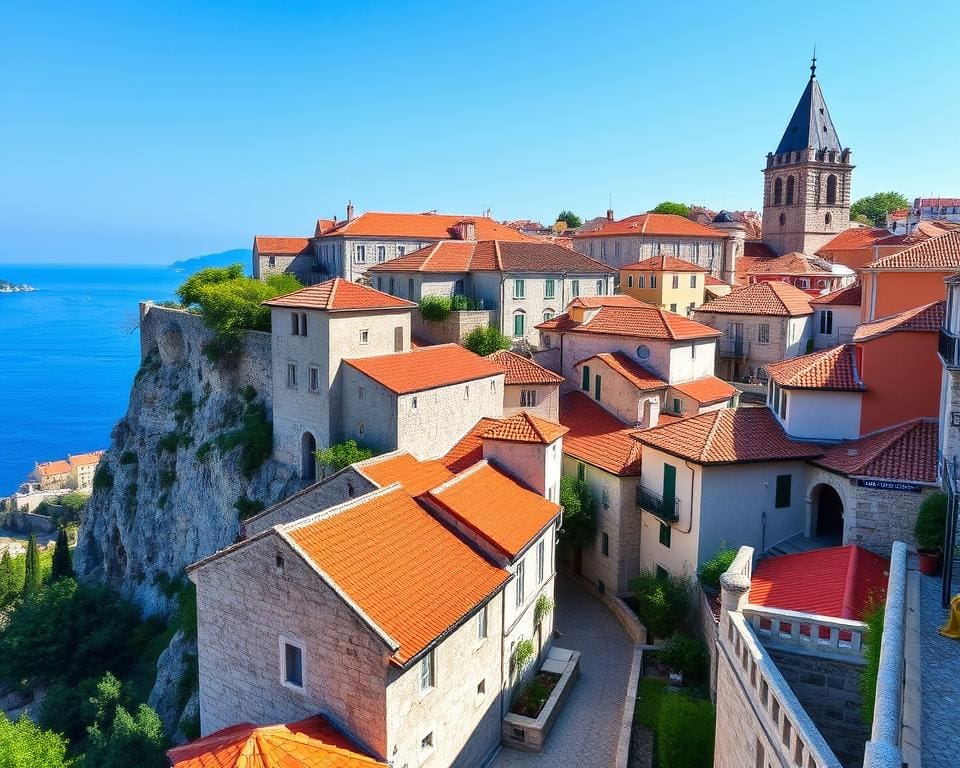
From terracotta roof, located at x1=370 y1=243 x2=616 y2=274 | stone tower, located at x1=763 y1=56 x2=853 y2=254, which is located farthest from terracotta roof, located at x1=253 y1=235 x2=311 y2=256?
stone tower, located at x1=763 y1=56 x2=853 y2=254

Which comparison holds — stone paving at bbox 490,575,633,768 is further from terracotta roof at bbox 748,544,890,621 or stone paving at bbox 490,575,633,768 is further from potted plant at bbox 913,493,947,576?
potted plant at bbox 913,493,947,576

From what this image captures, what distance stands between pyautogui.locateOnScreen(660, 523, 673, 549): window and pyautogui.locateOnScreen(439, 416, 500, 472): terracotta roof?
22.9 ft

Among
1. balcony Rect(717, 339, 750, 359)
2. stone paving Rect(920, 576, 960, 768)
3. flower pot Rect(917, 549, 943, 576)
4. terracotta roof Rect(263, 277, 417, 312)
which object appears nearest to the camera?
stone paving Rect(920, 576, 960, 768)

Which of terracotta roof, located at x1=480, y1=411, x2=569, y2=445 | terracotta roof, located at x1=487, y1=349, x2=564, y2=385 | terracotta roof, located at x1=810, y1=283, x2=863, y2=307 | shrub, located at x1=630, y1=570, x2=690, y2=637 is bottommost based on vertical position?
shrub, located at x1=630, y1=570, x2=690, y2=637

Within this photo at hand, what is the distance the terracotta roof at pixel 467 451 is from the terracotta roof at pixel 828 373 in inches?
421

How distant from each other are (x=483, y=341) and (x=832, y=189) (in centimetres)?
4696

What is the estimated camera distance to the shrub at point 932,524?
17547mm

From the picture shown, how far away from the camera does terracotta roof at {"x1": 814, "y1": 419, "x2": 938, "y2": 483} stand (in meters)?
20.7

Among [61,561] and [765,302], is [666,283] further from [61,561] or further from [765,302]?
[61,561]

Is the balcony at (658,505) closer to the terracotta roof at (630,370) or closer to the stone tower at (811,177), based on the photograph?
the terracotta roof at (630,370)

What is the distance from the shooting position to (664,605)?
2341 cm

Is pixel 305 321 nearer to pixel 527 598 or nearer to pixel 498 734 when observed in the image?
pixel 527 598

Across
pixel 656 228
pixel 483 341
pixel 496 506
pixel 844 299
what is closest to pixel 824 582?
pixel 496 506

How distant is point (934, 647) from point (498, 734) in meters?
11.9
